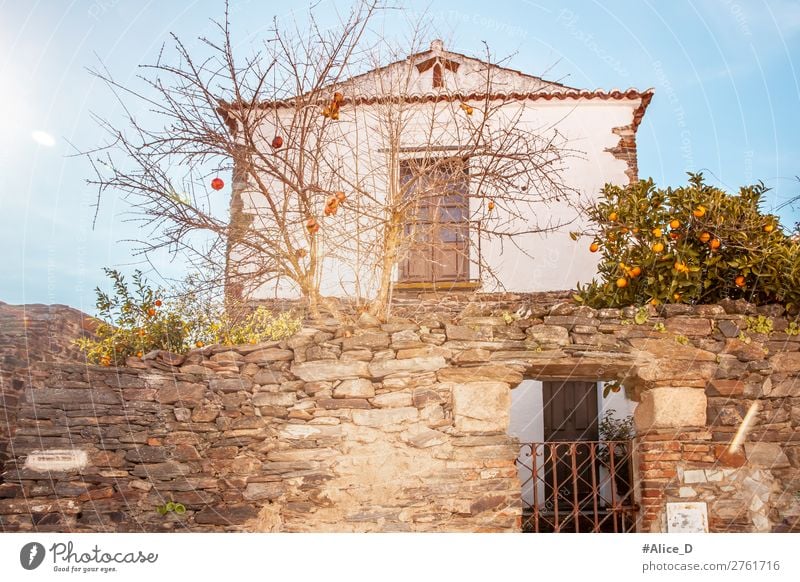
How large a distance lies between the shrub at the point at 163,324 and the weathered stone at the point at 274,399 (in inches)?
35.8

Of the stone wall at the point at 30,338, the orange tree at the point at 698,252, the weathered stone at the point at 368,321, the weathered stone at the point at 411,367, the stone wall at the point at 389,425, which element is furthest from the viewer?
the stone wall at the point at 30,338

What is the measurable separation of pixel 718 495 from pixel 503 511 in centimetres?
122

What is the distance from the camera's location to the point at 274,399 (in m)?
3.90

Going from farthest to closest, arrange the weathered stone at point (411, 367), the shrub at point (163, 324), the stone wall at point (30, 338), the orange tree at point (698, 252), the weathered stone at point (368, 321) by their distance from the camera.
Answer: the stone wall at point (30, 338) → the shrub at point (163, 324) → the orange tree at point (698, 252) → the weathered stone at point (368, 321) → the weathered stone at point (411, 367)

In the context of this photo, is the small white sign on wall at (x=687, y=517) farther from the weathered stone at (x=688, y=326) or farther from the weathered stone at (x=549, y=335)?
the weathered stone at (x=549, y=335)

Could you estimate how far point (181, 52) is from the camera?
4.04 m

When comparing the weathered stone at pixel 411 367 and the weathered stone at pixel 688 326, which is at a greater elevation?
the weathered stone at pixel 688 326

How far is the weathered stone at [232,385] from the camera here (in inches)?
155

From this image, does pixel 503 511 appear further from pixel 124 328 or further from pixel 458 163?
pixel 124 328

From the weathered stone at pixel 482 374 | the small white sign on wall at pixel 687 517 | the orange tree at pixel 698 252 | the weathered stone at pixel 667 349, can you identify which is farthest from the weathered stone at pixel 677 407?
the weathered stone at pixel 482 374

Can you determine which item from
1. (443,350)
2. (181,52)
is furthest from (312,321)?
(181,52)

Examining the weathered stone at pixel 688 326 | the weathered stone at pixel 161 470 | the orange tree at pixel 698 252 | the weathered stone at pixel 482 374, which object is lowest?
the weathered stone at pixel 161 470

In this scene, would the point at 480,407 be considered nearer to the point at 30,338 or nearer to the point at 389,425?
the point at 389,425

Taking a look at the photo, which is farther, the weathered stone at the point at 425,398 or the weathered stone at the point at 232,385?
the weathered stone at the point at 232,385
